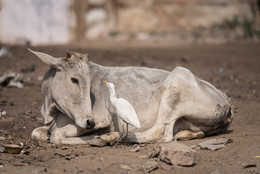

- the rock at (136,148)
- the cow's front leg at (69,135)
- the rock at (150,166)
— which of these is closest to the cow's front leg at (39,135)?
the cow's front leg at (69,135)

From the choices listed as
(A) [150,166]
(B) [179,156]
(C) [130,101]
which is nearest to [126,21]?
(C) [130,101]

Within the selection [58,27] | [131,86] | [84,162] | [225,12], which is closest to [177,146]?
[84,162]

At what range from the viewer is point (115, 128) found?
5633mm

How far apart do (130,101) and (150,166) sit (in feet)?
4.79

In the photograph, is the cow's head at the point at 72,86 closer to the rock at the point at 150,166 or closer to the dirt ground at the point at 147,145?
→ the dirt ground at the point at 147,145

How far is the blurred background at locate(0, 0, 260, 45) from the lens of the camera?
1419cm

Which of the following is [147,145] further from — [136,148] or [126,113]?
[126,113]

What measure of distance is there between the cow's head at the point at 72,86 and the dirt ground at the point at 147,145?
0.46 metres

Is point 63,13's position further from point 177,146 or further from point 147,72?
point 177,146

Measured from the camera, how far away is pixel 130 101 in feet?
18.7

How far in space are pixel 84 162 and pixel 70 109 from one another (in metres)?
0.88

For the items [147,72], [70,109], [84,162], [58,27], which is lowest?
[84,162]

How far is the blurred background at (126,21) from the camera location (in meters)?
14.2

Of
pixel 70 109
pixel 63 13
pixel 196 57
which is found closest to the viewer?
pixel 70 109
